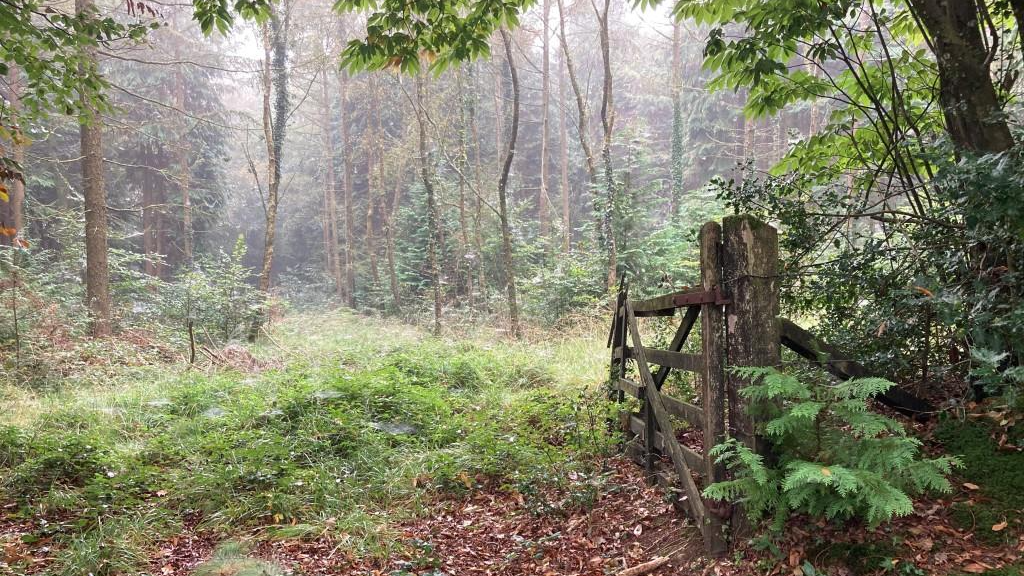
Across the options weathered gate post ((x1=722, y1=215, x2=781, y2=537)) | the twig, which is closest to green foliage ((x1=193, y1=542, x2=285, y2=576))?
the twig

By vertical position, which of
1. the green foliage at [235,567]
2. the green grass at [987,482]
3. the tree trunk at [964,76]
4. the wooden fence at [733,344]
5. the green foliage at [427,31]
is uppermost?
the green foliage at [427,31]

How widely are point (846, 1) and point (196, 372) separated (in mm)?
11228

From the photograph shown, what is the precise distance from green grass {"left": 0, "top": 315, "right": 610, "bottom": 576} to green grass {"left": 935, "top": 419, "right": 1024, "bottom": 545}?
2696 millimetres

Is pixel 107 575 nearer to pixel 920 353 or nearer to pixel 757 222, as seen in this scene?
pixel 757 222

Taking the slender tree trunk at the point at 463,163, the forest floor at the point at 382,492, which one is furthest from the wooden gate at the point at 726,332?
the slender tree trunk at the point at 463,163

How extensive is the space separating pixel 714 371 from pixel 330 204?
1268 inches

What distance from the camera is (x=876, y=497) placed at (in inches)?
99.7

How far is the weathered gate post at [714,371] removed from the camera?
3.50m

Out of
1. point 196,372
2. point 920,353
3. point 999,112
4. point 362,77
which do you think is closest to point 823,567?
point 920,353

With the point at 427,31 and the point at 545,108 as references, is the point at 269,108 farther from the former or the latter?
the point at 427,31

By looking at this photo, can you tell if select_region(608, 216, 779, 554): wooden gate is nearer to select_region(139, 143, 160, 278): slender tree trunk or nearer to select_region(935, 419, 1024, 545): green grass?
select_region(935, 419, 1024, 545): green grass

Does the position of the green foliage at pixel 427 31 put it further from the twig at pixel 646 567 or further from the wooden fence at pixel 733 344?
the twig at pixel 646 567

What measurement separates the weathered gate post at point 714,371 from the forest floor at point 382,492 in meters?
0.22

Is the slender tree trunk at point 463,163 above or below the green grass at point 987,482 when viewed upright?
above
